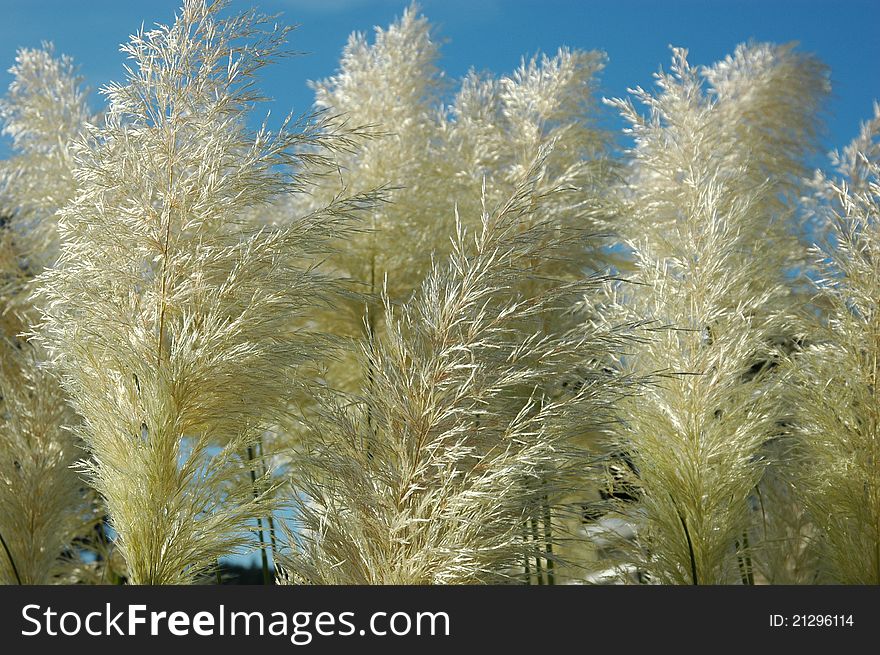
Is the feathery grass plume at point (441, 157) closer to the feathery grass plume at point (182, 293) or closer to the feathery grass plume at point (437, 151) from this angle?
the feathery grass plume at point (437, 151)

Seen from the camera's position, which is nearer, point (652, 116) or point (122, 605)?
point (122, 605)

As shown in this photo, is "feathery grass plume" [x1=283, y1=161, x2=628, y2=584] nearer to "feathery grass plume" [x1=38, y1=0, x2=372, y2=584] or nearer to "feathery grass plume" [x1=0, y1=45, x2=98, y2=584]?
"feathery grass plume" [x1=38, y1=0, x2=372, y2=584]

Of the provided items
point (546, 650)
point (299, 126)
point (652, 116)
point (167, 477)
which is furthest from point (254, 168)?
point (652, 116)

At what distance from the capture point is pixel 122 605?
251cm

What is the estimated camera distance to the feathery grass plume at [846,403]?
3082 millimetres

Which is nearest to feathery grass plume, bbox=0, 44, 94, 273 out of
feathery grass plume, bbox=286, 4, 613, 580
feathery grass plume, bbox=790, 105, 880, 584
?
feathery grass plume, bbox=286, 4, 613, 580

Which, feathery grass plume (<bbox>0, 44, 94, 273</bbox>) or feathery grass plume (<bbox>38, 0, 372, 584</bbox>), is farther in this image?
feathery grass plume (<bbox>0, 44, 94, 273</bbox>)

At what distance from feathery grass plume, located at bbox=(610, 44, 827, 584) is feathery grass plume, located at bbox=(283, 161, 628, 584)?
0.49 metres

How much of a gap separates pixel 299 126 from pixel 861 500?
2.30 meters

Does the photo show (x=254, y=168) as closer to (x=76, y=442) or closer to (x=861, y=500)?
(x=76, y=442)

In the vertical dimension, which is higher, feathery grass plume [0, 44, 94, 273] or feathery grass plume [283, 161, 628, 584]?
feathery grass plume [0, 44, 94, 273]

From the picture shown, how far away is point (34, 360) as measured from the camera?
366cm

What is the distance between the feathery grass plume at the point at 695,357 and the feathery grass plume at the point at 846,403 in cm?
16

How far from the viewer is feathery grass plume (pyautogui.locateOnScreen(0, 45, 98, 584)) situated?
10.9 ft
